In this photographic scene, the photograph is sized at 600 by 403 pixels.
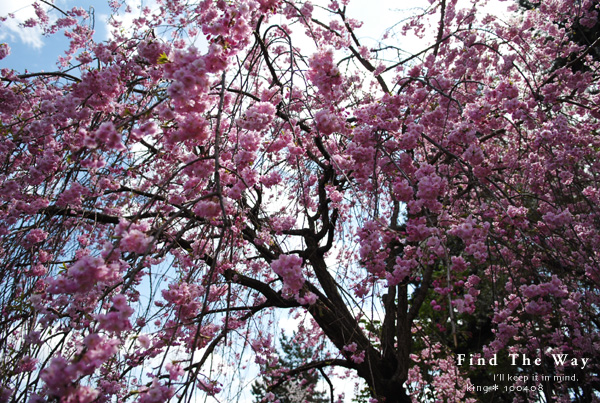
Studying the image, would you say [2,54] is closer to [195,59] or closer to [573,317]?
[195,59]

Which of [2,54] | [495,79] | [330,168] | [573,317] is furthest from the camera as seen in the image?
[495,79]

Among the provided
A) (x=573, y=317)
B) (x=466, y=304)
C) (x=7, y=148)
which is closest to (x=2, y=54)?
(x=7, y=148)

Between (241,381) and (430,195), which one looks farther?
(241,381)

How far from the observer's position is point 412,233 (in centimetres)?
238

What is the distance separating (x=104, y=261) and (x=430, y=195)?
1.75m

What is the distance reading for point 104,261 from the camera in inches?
53.6

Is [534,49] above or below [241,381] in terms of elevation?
above

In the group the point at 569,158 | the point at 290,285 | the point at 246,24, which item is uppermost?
the point at 569,158

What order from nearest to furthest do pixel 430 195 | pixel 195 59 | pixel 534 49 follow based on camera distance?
pixel 195 59, pixel 430 195, pixel 534 49

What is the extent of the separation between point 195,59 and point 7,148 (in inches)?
67.8

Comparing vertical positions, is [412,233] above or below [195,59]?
below

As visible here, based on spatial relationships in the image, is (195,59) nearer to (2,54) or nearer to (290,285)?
(290,285)

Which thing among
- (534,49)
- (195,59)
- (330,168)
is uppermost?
(534,49)

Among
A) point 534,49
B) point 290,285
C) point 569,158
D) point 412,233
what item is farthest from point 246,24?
point 534,49
